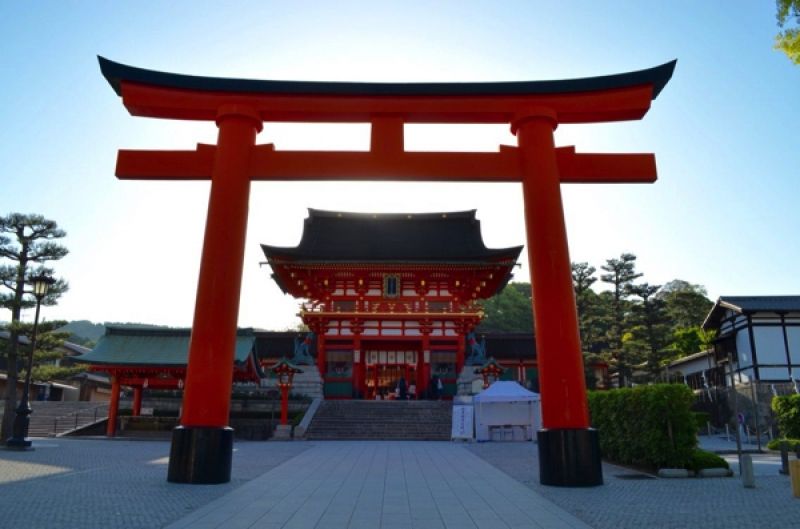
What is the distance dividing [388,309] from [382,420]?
6.97m

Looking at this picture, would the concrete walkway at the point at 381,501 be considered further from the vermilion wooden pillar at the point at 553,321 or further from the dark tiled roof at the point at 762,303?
the dark tiled roof at the point at 762,303

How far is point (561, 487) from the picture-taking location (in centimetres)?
821

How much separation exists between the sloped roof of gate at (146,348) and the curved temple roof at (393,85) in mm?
13858

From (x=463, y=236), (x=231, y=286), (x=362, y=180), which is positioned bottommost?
(x=231, y=286)

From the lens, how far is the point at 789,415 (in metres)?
15.7

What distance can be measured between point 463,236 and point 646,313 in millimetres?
10779

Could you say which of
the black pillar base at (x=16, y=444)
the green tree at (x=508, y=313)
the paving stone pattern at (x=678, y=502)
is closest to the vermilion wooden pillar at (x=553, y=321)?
the paving stone pattern at (x=678, y=502)

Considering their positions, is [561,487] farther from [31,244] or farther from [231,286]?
[31,244]

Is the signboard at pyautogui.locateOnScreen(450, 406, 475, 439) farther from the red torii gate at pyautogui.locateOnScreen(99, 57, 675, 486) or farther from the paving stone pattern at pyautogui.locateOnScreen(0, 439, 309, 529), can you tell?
the red torii gate at pyautogui.locateOnScreen(99, 57, 675, 486)

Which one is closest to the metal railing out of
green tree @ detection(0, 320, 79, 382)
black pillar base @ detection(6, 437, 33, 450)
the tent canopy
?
green tree @ detection(0, 320, 79, 382)

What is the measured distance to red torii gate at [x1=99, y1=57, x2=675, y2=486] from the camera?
9.02 m

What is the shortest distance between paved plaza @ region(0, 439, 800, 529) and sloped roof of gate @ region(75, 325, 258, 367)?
9.29m

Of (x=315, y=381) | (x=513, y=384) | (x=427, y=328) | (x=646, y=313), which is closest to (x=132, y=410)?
(x=315, y=381)

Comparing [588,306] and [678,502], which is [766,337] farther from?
[678,502]
